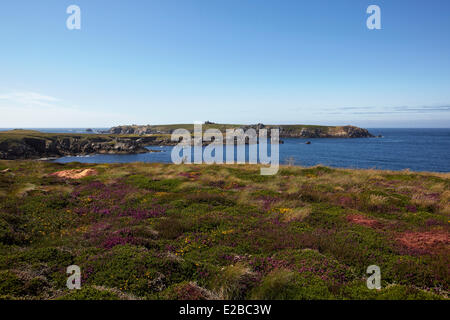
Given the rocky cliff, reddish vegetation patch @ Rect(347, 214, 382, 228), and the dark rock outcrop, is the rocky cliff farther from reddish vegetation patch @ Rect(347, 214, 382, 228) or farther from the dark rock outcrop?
reddish vegetation patch @ Rect(347, 214, 382, 228)

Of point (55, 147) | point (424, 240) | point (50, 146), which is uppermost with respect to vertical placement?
point (50, 146)

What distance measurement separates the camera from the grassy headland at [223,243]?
7340 millimetres

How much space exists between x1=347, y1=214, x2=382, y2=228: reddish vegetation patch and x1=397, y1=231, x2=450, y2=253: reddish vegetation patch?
56.4 inches

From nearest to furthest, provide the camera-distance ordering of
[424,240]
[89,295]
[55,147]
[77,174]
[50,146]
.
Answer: [89,295]
[424,240]
[77,174]
[50,146]
[55,147]

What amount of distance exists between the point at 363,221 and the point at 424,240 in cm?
292

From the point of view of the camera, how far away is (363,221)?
13.4 meters

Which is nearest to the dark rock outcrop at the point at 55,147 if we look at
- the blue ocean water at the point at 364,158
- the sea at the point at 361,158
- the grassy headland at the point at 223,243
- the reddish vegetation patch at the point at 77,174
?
the sea at the point at 361,158

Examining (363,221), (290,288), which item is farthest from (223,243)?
(363,221)

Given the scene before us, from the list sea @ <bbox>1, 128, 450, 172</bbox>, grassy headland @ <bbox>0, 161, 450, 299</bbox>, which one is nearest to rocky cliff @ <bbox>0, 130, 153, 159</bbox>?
sea @ <bbox>1, 128, 450, 172</bbox>

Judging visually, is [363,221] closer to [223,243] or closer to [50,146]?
[223,243]

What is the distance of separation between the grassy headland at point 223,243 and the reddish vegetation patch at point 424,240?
0.24 feet

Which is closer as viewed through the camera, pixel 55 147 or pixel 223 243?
pixel 223 243

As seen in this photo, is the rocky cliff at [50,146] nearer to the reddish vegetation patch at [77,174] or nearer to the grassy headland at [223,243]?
the reddish vegetation patch at [77,174]

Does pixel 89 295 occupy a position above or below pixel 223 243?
above
